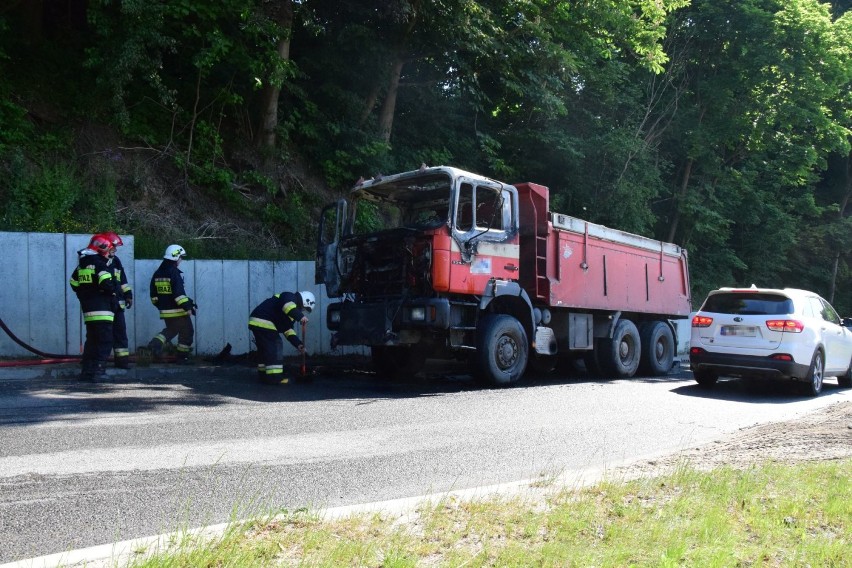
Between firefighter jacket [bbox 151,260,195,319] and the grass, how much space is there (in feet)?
26.8

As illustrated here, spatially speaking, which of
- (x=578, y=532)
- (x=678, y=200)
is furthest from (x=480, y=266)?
(x=678, y=200)

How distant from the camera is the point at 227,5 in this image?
14.7m

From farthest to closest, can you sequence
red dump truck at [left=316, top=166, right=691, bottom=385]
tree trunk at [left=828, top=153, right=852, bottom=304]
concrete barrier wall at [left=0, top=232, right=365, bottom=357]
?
tree trunk at [left=828, top=153, right=852, bottom=304]
concrete barrier wall at [left=0, top=232, right=365, bottom=357]
red dump truck at [left=316, top=166, right=691, bottom=385]

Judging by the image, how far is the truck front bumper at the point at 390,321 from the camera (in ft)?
33.7

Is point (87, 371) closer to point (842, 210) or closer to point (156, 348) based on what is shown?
point (156, 348)

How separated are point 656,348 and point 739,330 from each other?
3.64 metres

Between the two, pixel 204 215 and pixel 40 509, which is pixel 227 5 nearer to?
pixel 204 215

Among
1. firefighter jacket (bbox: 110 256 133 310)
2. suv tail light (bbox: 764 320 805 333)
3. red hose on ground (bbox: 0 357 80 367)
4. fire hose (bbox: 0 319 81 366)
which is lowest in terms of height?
red hose on ground (bbox: 0 357 80 367)

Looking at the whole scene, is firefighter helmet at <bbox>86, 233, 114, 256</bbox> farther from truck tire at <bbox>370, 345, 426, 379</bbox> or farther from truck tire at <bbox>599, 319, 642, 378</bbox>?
truck tire at <bbox>599, 319, 642, 378</bbox>

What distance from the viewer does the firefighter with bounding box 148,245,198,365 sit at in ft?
38.4

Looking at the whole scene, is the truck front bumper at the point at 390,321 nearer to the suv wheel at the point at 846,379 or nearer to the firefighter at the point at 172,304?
the firefighter at the point at 172,304

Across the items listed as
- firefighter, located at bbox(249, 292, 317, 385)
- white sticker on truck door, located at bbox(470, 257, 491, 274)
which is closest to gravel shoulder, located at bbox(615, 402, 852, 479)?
white sticker on truck door, located at bbox(470, 257, 491, 274)

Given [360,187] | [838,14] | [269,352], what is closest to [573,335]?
[360,187]

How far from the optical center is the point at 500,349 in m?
11.2
